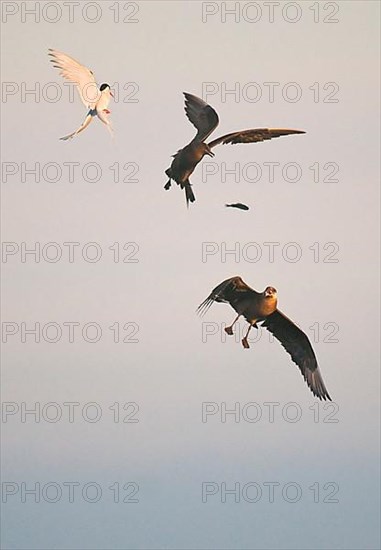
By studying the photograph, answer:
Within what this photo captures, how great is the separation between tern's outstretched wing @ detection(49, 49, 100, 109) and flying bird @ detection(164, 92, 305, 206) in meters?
0.52

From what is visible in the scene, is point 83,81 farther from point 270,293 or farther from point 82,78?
point 270,293

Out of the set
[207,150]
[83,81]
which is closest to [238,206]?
[207,150]

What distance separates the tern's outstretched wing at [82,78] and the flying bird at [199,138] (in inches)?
20.4

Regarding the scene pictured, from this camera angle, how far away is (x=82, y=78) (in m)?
10.1

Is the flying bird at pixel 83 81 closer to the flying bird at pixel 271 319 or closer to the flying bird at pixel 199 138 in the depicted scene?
the flying bird at pixel 199 138

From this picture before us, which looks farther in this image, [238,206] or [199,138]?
[238,206]

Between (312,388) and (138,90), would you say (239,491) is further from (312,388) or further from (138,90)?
(138,90)

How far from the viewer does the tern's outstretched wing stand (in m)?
10.1

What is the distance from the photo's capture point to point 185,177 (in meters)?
10.1

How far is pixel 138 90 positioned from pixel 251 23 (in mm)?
746

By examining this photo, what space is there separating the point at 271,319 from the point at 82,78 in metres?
1.71

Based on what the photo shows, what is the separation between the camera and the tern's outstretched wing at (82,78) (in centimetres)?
1006

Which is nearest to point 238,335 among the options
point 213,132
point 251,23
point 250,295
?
point 250,295

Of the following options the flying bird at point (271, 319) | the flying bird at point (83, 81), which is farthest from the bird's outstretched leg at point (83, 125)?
the flying bird at point (271, 319)
